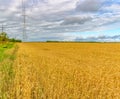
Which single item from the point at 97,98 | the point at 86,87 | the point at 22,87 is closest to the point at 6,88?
the point at 22,87

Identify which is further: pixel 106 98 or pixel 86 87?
pixel 86 87

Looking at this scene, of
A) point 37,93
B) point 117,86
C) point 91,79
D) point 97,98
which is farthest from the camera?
point 91,79

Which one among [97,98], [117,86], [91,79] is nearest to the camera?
[97,98]

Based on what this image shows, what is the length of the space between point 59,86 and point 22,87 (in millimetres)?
1154

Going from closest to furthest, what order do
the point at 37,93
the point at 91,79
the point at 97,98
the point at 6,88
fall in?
the point at 97,98, the point at 37,93, the point at 6,88, the point at 91,79

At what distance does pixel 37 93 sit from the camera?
25.1 feet

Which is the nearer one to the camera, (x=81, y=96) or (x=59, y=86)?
(x=81, y=96)

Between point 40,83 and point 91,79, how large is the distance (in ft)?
5.93

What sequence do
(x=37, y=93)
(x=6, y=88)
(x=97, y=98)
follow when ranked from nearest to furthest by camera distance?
(x=97, y=98) < (x=37, y=93) < (x=6, y=88)

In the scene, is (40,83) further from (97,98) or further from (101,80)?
(97,98)

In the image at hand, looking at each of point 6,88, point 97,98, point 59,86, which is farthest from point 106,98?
point 6,88

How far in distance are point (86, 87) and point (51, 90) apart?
1.18m

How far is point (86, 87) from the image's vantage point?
26.9ft

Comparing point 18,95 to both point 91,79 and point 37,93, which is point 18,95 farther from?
point 91,79
